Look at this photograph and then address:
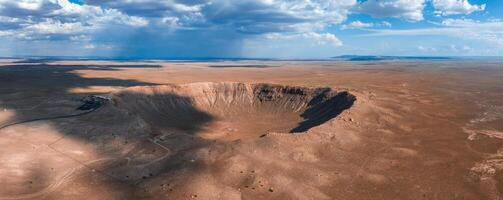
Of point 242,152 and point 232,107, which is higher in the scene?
point 242,152

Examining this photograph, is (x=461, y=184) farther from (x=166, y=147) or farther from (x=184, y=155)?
(x=166, y=147)

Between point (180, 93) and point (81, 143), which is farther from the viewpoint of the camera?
point (180, 93)

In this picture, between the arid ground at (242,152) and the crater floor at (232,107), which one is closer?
the arid ground at (242,152)

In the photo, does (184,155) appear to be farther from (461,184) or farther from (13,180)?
(461,184)

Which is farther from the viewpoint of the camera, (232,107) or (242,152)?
(232,107)

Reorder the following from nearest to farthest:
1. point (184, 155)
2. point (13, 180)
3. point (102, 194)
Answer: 1. point (102, 194)
2. point (13, 180)
3. point (184, 155)

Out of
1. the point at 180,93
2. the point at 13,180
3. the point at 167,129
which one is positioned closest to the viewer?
the point at 13,180

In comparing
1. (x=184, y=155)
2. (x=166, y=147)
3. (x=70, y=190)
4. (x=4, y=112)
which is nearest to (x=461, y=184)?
(x=184, y=155)

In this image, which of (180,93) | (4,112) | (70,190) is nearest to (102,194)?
(70,190)

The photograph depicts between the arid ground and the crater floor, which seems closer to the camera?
the arid ground
